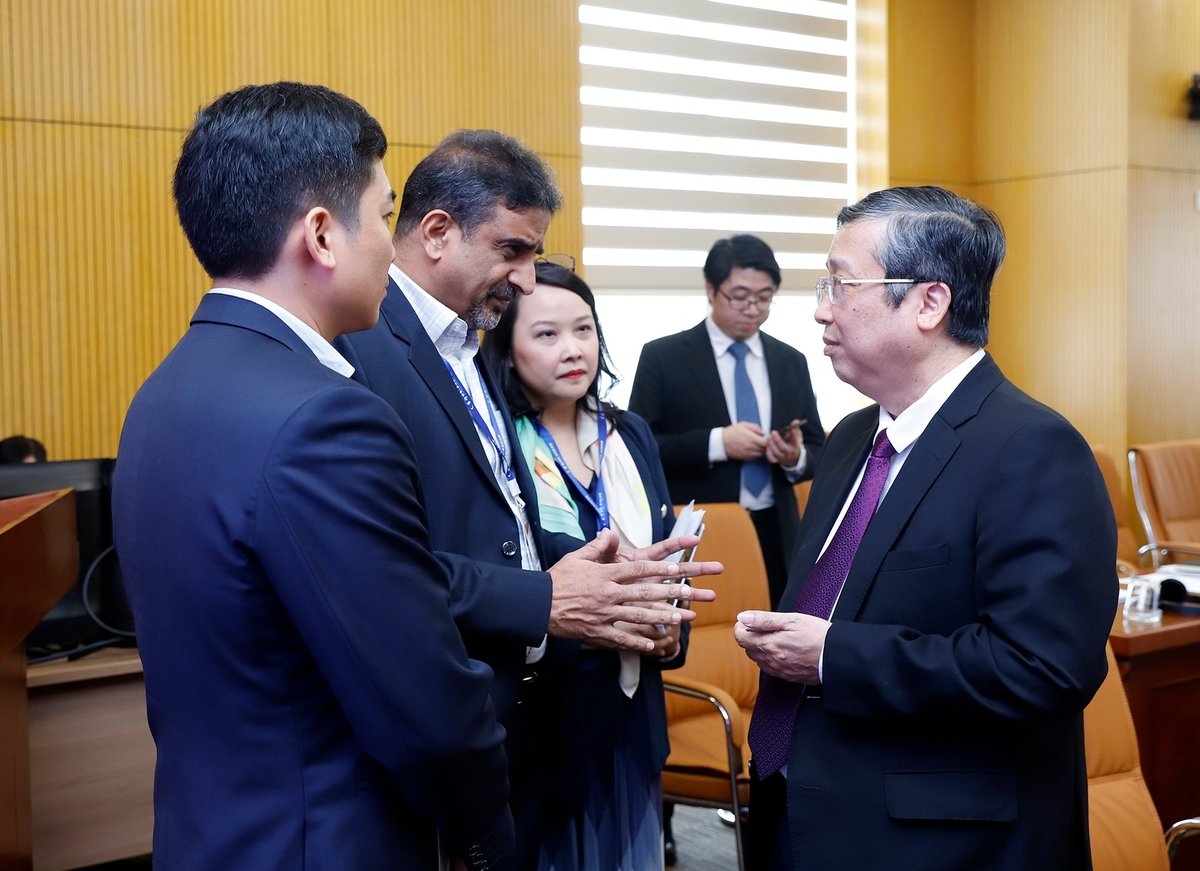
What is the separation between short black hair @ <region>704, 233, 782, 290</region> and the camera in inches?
178

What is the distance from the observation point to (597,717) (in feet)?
8.02

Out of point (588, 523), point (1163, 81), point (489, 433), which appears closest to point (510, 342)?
point (588, 523)

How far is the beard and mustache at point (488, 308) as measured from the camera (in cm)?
217

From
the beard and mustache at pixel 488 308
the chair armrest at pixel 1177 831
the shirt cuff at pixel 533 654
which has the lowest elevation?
the chair armrest at pixel 1177 831

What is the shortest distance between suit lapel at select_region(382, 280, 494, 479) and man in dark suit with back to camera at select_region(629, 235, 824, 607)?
2.31m

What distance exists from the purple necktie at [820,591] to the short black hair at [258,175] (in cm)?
106

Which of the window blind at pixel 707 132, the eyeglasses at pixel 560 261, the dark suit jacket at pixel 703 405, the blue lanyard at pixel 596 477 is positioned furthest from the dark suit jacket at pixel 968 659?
the window blind at pixel 707 132

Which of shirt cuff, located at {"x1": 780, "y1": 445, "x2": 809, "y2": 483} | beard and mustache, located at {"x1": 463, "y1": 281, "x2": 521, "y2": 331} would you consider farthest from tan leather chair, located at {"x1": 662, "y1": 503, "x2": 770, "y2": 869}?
beard and mustache, located at {"x1": 463, "y1": 281, "x2": 521, "y2": 331}

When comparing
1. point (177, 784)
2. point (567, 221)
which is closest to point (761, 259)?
point (567, 221)

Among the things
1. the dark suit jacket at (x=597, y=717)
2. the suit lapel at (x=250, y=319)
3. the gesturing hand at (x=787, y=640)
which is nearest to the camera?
the suit lapel at (x=250, y=319)

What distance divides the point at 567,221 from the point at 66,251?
2.32m

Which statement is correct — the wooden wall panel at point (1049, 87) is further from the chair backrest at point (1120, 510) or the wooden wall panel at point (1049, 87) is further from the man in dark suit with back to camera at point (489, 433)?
the man in dark suit with back to camera at point (489, 433)

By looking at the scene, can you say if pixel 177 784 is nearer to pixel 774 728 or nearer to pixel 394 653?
pixel 394 653

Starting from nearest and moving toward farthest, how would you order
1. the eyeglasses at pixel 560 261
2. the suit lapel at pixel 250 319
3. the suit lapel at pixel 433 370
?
1. the suit lapel at pixel 250 319
2. the suit lapel at pixel 433 370
3. the eyeglasses at pixel 560 261
